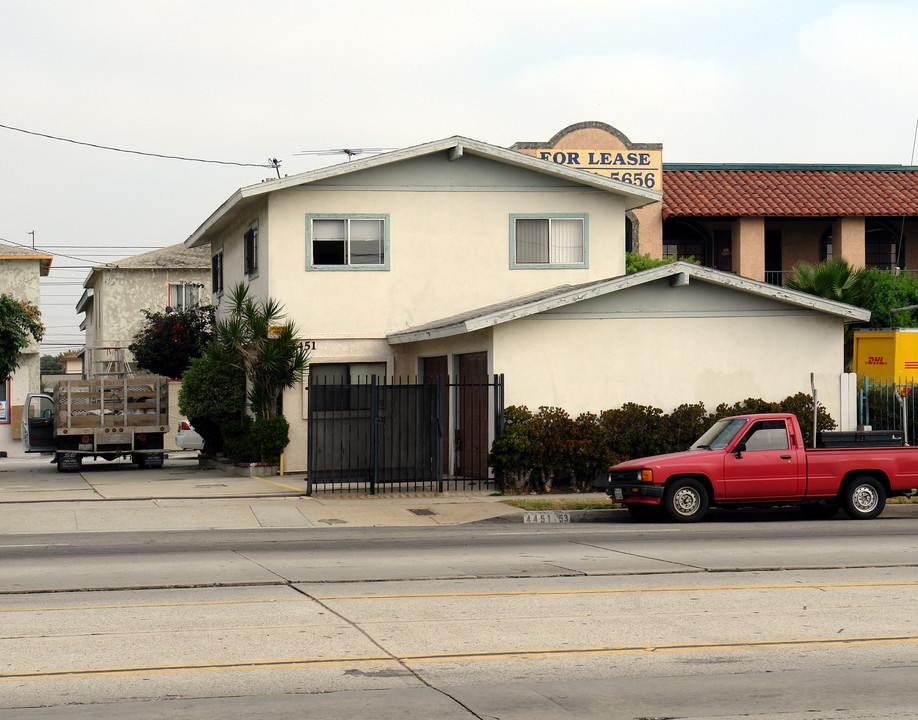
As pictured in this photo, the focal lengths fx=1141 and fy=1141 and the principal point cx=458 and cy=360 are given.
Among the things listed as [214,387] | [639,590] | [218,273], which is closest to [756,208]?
[218,273]

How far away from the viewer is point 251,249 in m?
27.8

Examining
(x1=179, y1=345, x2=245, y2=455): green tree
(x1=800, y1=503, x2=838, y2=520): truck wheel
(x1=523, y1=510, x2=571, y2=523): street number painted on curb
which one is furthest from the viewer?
(x1=179, y1=345, x2=245, y2=455): green tree

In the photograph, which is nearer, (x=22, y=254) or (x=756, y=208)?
(x=756, y=208)

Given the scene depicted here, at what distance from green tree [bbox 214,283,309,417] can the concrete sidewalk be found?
6.30 ft

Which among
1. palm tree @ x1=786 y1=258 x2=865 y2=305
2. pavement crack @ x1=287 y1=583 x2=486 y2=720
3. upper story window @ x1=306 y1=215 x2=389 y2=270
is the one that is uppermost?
upper story window @ x1=306 y1=215 x2=389 y2=270

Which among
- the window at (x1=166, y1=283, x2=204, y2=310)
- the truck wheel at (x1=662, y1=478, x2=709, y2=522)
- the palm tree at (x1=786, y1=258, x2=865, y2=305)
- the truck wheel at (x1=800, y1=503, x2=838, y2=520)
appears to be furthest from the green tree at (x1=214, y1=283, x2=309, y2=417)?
the window at (x1=166, y1=283, x2=204, y2=310)

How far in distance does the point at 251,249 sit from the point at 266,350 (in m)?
3.95

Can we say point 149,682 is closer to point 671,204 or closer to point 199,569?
point 199,569

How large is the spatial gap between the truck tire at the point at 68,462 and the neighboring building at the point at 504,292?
23.3ft

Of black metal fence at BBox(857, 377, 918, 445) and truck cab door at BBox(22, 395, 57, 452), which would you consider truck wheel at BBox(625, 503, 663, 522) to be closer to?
black metal fence at BBox(857, 377, 918, 445)

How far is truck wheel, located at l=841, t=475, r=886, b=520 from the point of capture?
18172 millimetres

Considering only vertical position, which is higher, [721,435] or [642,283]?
[642,283]

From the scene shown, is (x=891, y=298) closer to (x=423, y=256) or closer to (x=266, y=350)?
(x=423, y=256)

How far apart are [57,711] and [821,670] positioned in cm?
488
